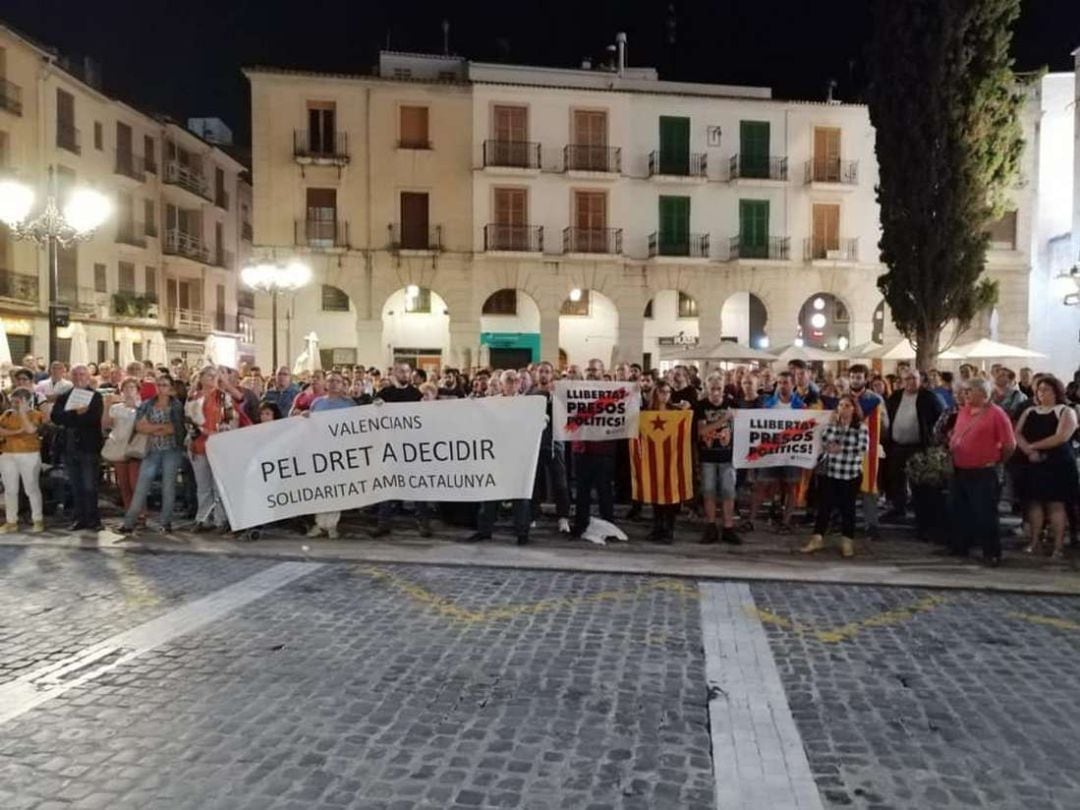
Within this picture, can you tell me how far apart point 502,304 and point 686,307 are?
7.82 meters

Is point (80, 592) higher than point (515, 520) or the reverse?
the reverse

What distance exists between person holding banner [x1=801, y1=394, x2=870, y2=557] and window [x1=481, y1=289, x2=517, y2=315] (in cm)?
2680

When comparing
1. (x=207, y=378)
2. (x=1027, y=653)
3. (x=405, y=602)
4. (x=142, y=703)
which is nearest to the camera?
(x=142, y=703)

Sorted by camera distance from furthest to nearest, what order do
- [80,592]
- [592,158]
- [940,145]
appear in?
[592,158]
[940,145]
[80,592]

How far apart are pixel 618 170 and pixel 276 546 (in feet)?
87.0

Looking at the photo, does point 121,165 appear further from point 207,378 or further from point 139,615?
point 139,615

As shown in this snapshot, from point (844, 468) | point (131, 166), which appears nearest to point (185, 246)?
point (131, 166)

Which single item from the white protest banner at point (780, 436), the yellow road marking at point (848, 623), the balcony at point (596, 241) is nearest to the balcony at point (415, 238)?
the balcony at point (596, 241)

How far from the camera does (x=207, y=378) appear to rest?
1032 cm

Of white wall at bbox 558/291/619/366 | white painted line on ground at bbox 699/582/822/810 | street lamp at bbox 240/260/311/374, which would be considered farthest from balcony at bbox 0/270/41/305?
white painted line on ground at bbox 699/582/822/810

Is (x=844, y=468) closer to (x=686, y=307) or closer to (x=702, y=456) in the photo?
(x=702, y=456)

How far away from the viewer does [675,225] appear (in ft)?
113

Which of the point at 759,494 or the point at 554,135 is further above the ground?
the point at 554,135

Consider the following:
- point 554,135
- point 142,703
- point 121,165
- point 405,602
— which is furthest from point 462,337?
point 142,703
